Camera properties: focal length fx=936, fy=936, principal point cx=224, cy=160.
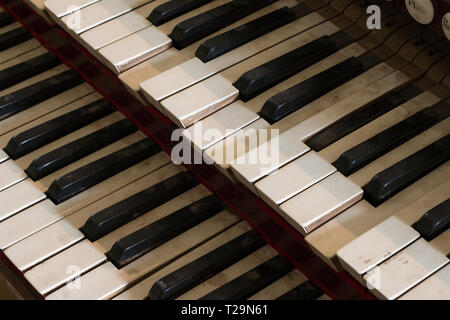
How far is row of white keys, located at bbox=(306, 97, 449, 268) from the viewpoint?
2.13 m

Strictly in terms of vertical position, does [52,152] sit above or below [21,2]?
below

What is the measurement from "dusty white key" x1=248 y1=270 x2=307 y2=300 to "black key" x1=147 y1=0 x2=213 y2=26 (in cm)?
83

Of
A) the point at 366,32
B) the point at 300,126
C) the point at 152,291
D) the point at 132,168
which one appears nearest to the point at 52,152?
the point at 132,168

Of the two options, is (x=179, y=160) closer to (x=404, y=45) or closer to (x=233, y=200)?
(x=233, y=200)

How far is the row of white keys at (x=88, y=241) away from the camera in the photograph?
2.39 metres

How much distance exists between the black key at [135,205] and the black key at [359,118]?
1.42ft

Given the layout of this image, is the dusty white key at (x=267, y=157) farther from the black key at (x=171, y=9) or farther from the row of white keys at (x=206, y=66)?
the black key at (x=171, y=9)

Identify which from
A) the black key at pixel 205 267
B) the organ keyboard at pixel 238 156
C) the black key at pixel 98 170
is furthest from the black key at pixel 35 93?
the black key at pixel 205 267

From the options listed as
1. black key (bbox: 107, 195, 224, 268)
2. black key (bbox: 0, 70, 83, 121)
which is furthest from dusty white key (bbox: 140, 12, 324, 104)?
black key (bbox: 0, 70, 83, 121)

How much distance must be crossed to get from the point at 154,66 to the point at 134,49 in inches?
3.0

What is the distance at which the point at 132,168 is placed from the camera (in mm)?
2670

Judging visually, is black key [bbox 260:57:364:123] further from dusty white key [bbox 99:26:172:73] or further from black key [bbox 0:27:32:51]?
black key [bbox 0:27:32:51]

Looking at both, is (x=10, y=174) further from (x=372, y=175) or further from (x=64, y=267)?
(x=372, y=175)
